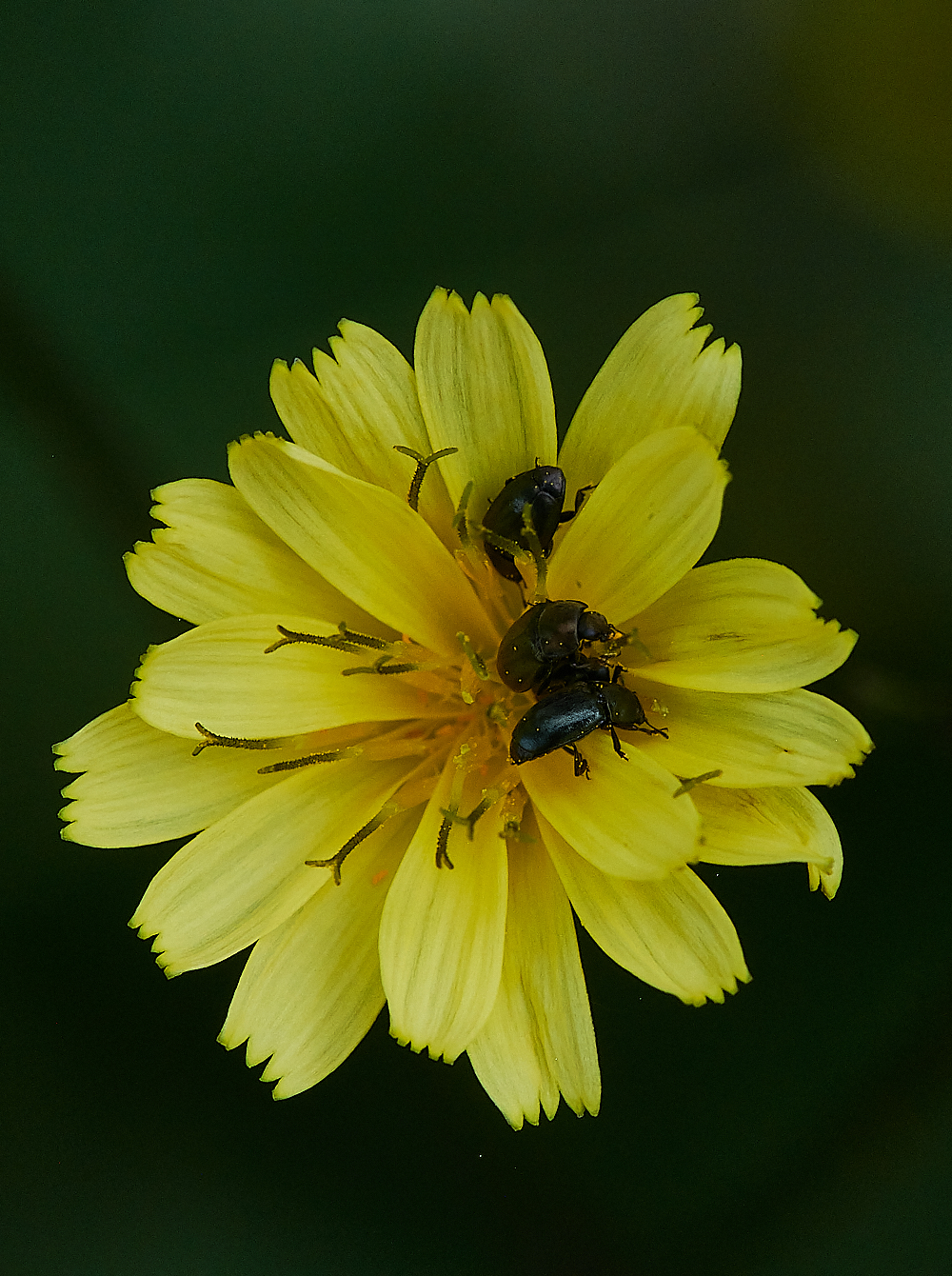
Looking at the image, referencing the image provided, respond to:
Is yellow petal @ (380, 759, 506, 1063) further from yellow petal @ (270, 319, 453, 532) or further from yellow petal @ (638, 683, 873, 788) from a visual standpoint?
yellow petal @ (270, 319, 453, 532)

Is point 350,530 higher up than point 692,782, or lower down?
higher up

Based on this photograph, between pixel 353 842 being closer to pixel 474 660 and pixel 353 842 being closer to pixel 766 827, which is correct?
pixel 474 660

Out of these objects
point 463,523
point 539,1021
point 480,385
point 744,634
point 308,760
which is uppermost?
point 480,385

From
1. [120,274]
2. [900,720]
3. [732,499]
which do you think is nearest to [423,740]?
[732,499]

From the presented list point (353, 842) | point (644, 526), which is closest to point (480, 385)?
point (644, 526)

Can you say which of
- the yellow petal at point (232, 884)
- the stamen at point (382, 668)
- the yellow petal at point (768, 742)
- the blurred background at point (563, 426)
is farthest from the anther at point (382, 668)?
the blurred background at point (563, 426)

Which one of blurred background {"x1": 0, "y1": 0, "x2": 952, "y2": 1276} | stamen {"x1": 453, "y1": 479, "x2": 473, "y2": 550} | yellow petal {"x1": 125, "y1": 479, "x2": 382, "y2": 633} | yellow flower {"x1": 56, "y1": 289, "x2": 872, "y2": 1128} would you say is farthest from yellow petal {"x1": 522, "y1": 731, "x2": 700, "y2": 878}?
blurred background {"x1": 0, "y1": 0, "x2": 952, "y2": 1276}

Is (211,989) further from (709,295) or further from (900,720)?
(709,295)
